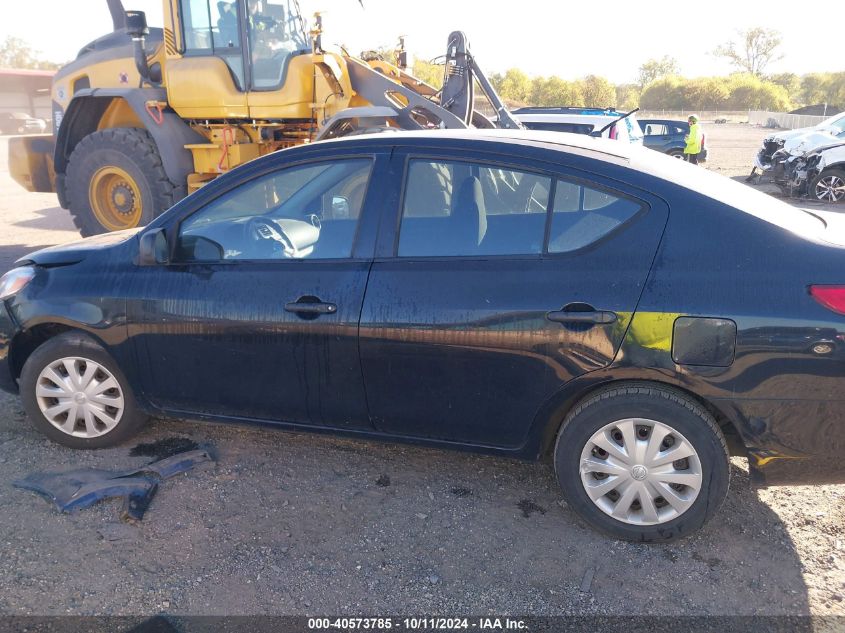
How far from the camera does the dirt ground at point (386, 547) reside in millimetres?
2693

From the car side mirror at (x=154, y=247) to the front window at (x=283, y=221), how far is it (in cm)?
8

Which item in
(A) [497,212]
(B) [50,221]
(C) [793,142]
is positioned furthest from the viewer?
(C) [793,142]

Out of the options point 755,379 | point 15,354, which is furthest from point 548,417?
point 15,354

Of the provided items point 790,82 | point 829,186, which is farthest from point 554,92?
point 829,186

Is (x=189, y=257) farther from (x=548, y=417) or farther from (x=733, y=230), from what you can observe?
(x=733, y=230)

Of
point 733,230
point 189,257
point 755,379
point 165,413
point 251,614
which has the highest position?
point 733,230

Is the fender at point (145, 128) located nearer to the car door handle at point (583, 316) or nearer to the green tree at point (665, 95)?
the car door handle at point (583, 316)

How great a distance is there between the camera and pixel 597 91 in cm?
5422

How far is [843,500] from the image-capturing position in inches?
133

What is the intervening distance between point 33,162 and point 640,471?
9428 millimetres

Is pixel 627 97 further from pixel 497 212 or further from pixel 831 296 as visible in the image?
pixel 831 296

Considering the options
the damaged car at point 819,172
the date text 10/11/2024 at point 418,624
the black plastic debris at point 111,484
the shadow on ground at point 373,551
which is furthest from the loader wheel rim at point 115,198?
the damaged car at point 819,172

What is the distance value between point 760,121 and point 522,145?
53.0 m

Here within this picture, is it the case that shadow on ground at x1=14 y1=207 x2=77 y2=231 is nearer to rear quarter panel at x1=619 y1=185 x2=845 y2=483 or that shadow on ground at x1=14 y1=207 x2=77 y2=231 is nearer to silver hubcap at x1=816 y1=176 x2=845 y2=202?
rear quarter panel at x1=619 y1=185 x2=845 y2=483
